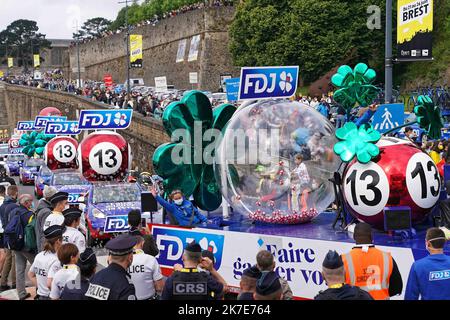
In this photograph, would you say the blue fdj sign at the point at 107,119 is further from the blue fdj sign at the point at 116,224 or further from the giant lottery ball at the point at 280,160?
the giant lottery ball at the point at 280,160

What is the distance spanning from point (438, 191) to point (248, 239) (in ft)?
8.03

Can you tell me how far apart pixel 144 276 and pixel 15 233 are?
13.0 feet

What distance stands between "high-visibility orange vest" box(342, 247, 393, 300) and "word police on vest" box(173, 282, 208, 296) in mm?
1356

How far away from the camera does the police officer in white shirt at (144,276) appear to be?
24.6 feet

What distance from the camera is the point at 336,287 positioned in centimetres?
564

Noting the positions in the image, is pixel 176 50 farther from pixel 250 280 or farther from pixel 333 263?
pixel 333 263

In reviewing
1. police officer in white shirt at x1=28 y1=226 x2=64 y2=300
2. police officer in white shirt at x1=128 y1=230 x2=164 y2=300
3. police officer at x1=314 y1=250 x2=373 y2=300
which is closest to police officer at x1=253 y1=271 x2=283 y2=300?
police officer at x1=314 y1=250 x2=373 y2=300

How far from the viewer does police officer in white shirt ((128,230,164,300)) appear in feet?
24.6

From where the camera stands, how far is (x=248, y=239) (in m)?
9.93

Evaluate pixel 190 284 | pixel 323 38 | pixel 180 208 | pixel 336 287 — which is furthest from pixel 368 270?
pixel 323 38

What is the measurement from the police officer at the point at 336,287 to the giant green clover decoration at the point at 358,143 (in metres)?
3.63

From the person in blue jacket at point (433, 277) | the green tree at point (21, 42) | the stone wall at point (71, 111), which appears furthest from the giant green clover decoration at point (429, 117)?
the green tree at point (21, 42)

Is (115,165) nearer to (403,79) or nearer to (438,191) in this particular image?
(438,191)
